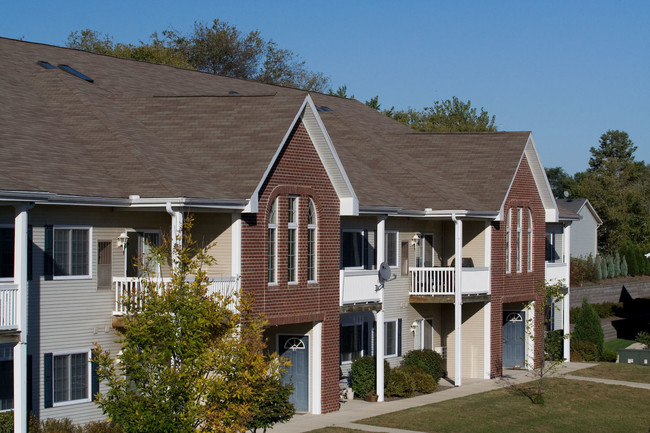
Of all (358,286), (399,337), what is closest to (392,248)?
(399,337)

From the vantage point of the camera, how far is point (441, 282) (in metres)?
36.4

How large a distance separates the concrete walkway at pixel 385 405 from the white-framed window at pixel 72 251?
248 inches

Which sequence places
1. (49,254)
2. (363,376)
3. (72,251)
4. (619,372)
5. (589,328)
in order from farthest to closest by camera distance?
1. (589,328)
2. (619,372)
3. (363,376)
4. (72,251)
5. (49,254)

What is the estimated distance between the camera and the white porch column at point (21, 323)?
806 inches

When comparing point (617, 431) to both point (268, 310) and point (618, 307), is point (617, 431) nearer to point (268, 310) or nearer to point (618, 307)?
point (268, 310)

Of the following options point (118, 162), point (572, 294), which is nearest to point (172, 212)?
point (118, 162)

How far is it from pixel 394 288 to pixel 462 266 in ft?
11.3

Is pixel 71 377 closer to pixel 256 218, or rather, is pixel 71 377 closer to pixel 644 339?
pixel 256 218

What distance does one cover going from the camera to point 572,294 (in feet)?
188

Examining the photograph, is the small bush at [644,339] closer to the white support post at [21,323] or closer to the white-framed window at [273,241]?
the white-framed window at [273,241]

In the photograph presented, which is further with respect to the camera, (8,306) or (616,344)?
(616,344)

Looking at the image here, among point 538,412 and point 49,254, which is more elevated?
point 49,254

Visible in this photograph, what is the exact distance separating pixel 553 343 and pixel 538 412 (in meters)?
12.3

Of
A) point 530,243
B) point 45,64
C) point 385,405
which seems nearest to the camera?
point 45,64
